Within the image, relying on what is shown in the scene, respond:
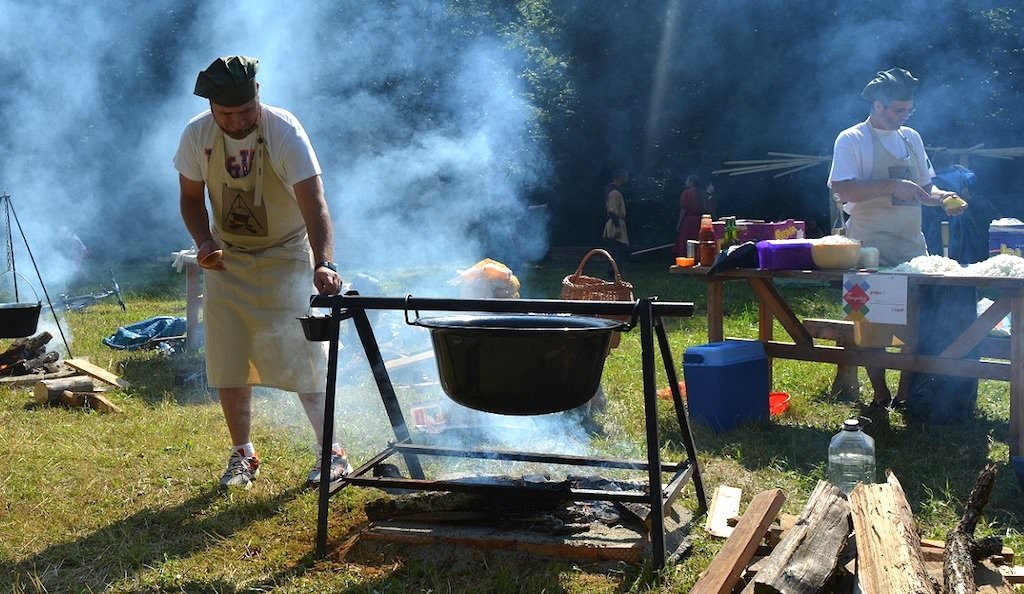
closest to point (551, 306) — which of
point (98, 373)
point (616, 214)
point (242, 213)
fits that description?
point (242, 213)

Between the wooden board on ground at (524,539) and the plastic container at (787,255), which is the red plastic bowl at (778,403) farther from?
the wooden board on ground at (524,539)

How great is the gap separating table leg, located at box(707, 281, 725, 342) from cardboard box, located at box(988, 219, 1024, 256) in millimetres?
1552

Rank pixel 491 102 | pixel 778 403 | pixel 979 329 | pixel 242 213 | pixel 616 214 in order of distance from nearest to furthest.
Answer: pixel 242 213 → pixel 979 329 → pixel 778 403 → pixel 616 214 → pixel 491 102

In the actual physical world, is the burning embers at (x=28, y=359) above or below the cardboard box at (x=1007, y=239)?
below

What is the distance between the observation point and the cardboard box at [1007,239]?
17.1 ft

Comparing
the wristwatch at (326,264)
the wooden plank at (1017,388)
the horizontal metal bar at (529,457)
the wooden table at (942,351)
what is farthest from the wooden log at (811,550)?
the wristwatch at (326,264)

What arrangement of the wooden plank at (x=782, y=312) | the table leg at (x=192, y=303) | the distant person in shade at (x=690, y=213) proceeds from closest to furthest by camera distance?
the wooden plank at (x=782, y=312) → the table leg at (x=192, y=303) → the distant person in shade at (x=690, y=213)

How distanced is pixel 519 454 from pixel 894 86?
303 cm

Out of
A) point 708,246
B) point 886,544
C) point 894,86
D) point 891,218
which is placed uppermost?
point 894,86

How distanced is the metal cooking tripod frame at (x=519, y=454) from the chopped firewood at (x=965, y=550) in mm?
890

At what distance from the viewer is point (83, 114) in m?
16.8

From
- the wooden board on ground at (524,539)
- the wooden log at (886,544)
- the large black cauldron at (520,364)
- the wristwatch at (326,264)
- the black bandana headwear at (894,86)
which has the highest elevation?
the black bandana headwear at (894,86)

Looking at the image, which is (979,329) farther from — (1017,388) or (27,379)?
(27,379)

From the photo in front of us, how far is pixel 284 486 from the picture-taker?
4.19 m
